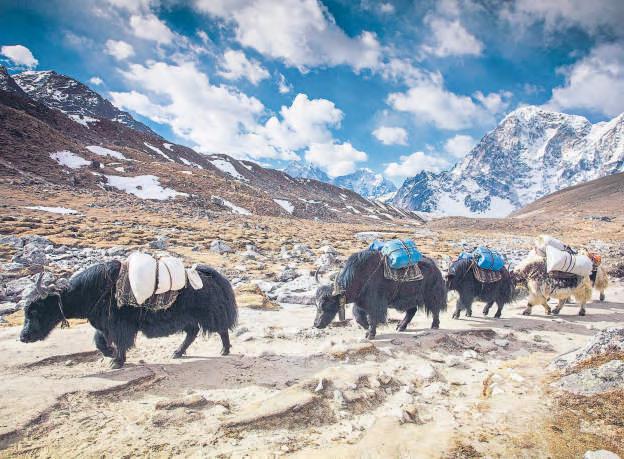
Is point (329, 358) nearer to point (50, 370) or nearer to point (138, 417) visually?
point (138, 417)

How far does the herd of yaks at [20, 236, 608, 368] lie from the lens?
14.8 feet

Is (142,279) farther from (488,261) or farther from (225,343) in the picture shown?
(488,261)

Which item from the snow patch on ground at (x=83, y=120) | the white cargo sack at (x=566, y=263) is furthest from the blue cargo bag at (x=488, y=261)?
the snow patch on ground at (x=83, y=120)

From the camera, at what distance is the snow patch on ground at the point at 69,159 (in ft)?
126

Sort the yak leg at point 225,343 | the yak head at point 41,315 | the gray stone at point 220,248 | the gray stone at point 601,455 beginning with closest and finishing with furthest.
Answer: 1. the gray stone at point 601,455
2. the yak head at point 41,315
3. the yak leg at point 225,343
4. the gray stone at point 220,248

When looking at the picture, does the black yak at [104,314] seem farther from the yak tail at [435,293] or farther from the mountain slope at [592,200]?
→ the mountain slope at [592,200]

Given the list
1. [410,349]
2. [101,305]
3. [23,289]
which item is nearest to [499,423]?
[410,349]

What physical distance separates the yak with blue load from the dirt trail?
177 cm

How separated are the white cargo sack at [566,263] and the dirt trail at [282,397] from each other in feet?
9.56

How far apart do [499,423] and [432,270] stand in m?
3.85

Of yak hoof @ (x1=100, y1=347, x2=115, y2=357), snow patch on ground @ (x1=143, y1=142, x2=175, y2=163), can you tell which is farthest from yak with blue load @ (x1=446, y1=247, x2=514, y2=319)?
snow patch on ground @ (x1=143, y1=142, x2=175, y2=163)

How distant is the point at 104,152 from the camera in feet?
161

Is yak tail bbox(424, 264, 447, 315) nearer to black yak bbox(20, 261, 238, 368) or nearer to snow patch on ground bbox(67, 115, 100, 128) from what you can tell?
black yak bbox(20, 261, 238, 368)

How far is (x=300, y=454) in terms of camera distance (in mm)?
2715
